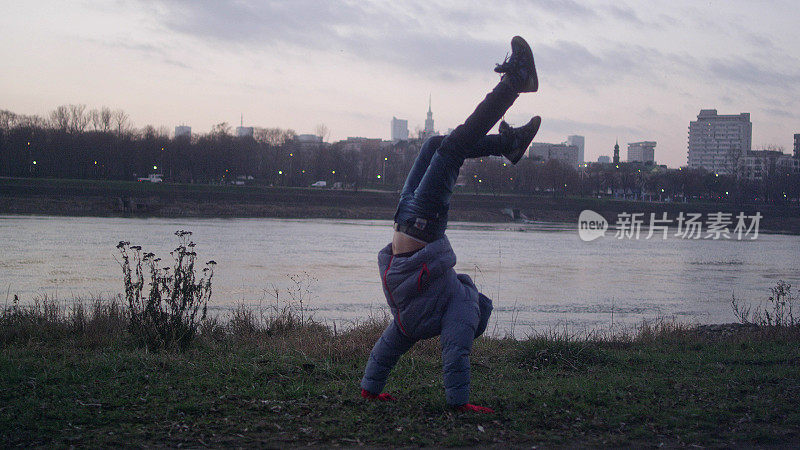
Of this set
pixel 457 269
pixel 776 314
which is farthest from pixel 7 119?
pixel 776 314

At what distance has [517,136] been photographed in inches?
205

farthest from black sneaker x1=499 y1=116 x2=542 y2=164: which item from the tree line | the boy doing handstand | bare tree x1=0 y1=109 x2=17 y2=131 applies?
bare tree x1=0 y1=109 x2=17 y2=131

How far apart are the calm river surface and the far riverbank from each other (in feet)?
27.9

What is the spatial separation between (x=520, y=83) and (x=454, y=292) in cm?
→ 159

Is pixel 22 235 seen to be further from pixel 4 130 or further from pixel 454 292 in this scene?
pixel 4 130

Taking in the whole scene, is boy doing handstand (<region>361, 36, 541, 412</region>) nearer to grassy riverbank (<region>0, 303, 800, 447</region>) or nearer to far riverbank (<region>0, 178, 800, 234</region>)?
grassy riverbank (<region>0, 303, 800, 447</region>)

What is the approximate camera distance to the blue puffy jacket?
519 cm

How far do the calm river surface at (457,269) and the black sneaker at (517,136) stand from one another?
839 centimetres

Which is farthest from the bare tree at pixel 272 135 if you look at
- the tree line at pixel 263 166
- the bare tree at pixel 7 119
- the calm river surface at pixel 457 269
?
the calm river surface at pixel 457 269

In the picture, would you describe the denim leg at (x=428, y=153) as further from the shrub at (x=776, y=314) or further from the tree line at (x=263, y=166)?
the tree line at (x=263, y=166)

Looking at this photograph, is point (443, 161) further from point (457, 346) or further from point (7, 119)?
point (7, 119)

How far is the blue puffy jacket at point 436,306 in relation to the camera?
204 inches

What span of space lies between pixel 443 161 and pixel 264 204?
65.9 metres

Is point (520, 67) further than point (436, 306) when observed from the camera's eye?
No
